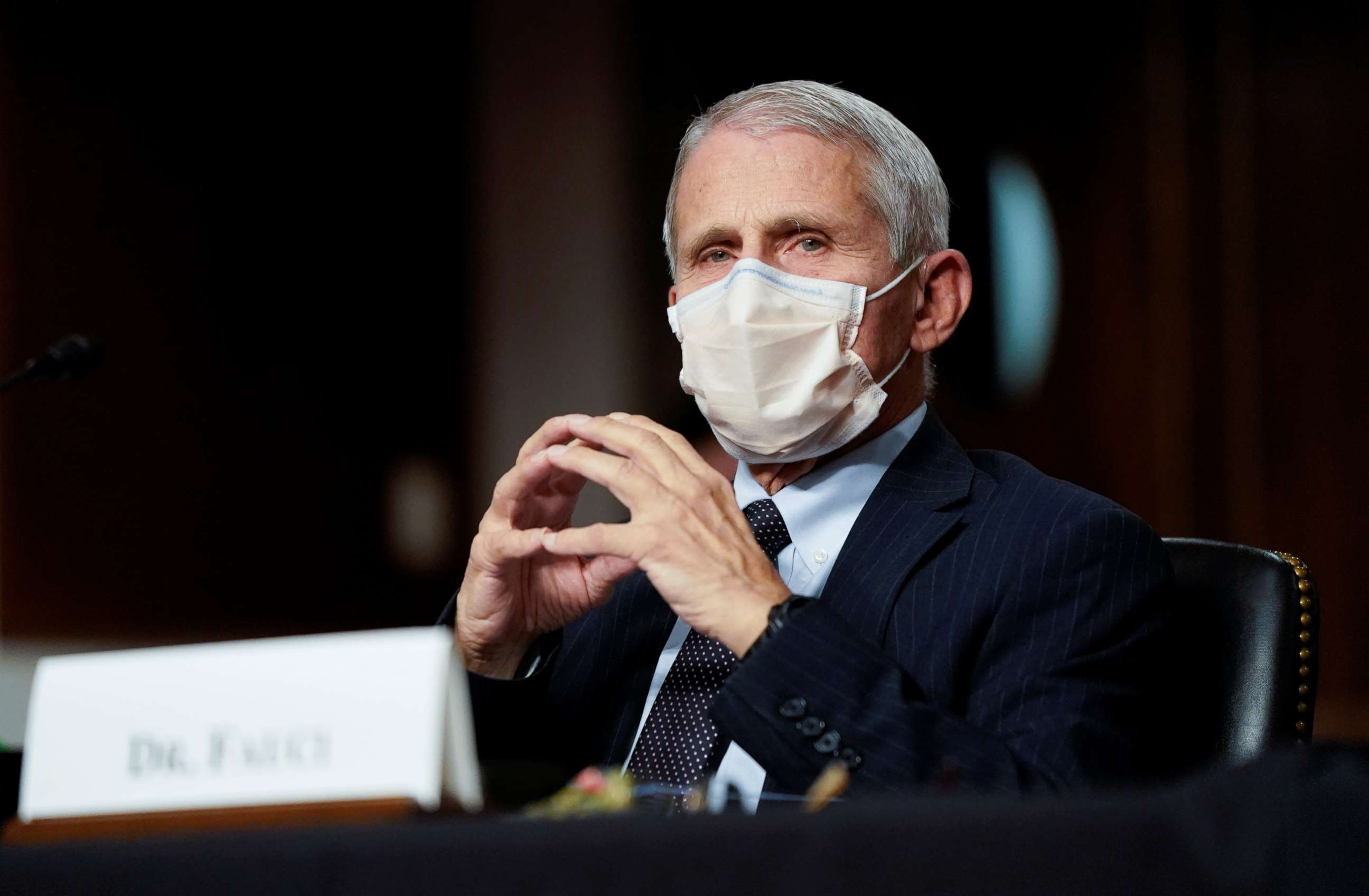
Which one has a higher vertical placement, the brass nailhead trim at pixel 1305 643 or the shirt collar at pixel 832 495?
the shirt collar at pixel 832 495

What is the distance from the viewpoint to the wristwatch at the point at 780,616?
1121mm

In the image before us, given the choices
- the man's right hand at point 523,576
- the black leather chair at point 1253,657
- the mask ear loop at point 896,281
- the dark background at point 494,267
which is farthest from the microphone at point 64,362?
the dark background at point 494,267

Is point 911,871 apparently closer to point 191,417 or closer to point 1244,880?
point 1244,880

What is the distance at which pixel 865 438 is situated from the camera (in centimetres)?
160

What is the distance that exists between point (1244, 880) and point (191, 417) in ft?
14.4

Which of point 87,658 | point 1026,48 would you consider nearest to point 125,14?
point 1026,48

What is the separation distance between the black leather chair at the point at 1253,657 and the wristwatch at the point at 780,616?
49cm

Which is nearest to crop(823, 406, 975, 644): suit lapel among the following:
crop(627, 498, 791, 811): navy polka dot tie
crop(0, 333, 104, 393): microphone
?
crop(627, 498, 791, 811): navy polka dot tie

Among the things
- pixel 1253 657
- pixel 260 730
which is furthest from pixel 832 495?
pixel 260 730

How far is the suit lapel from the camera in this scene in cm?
139

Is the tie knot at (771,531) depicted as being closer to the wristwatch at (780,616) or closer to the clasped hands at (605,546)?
the clasped hands at (605,546)

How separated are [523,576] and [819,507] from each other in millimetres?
355

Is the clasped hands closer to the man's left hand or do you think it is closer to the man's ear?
the man's left hand

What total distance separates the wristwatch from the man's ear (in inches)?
23.4
